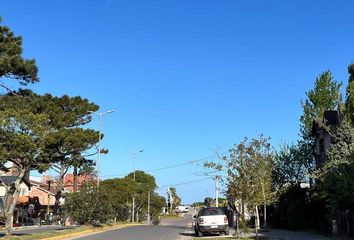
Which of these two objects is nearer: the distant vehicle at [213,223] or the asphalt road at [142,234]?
the asphalt road at [142,234]

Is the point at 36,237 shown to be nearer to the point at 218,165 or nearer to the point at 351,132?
the point at 218,165

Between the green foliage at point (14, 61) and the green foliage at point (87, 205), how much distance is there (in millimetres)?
10595

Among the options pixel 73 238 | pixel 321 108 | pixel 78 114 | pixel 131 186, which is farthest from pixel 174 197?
pixel 73 238

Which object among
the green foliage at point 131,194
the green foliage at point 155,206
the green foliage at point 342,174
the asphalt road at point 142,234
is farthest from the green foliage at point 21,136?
the green foliage at point 155,206

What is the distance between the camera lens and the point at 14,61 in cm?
4116

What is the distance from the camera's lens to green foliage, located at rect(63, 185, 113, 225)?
3988 cm

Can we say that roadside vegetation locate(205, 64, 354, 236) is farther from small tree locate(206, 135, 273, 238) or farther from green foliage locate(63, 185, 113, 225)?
green foliage locate(63, 185, 113, 225)

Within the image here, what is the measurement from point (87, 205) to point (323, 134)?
1859cm

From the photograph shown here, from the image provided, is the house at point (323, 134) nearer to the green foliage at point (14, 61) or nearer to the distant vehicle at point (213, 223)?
the distant vehicle at point (213, 223)

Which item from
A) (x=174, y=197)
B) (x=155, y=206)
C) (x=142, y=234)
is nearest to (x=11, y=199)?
(x=142, y=234)

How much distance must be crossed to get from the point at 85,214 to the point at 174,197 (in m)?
153

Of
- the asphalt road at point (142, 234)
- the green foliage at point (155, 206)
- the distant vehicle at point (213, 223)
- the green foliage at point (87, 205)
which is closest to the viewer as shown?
the asphalt road at point (142, 234)

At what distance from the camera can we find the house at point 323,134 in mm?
36156

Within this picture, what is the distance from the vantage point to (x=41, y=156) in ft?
86.5
